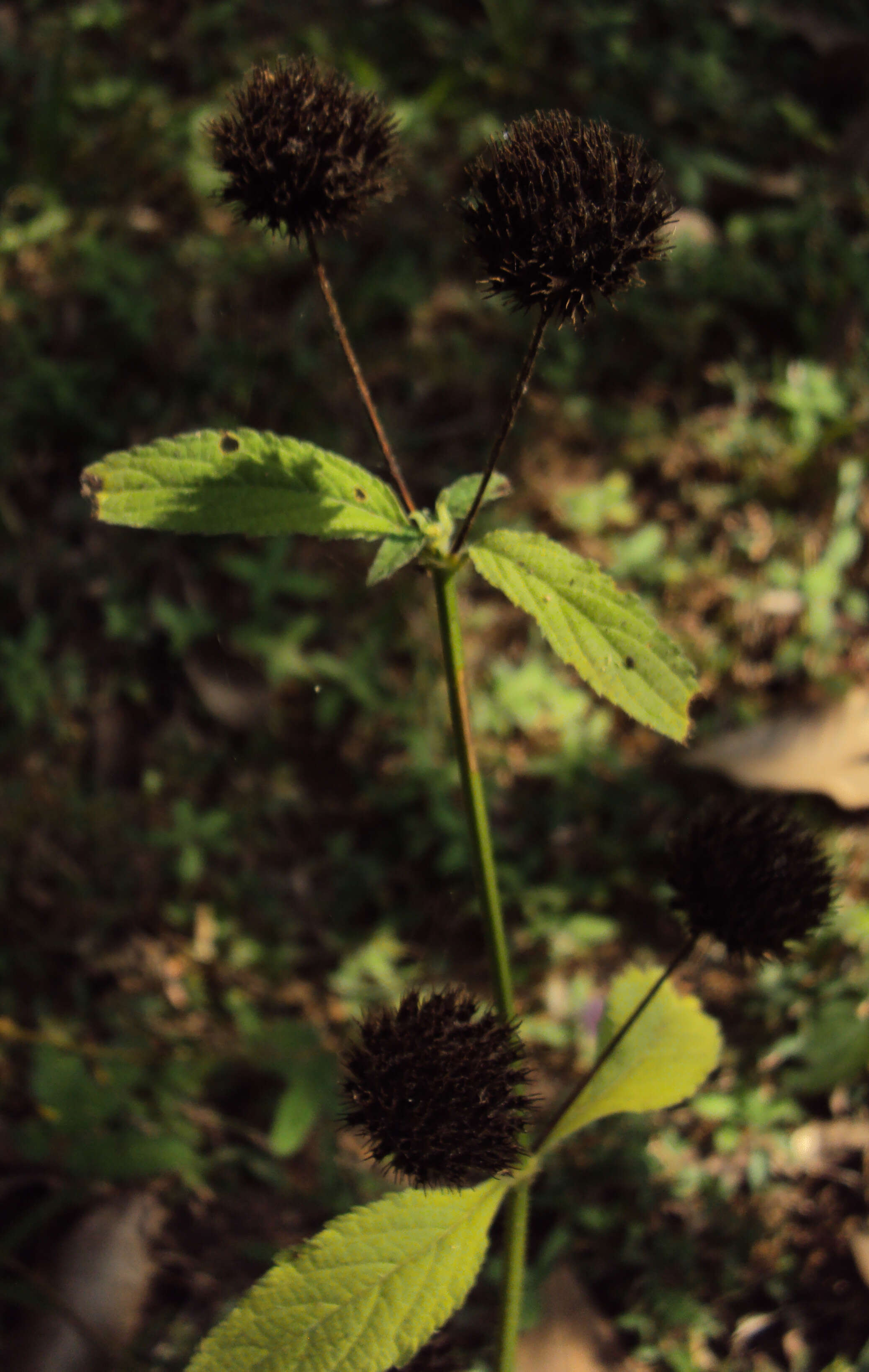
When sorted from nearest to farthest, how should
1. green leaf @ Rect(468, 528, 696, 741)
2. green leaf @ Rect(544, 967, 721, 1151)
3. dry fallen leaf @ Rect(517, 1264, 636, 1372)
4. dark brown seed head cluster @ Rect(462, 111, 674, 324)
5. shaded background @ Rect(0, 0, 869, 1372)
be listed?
dark brown seed head cluster @ Rect(462, 111, 674, 324)
green leaf @ Rect(468, 528, 696, 741)
green leaf @ Rect(544, 967, 721, 1151)
dry fallen leaf @ Rect(517, 1264, 636, 1372)
shaded background @ Rect(0, 0, 869, 1372)

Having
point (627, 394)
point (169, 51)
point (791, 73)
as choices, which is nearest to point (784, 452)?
point (627, 394)

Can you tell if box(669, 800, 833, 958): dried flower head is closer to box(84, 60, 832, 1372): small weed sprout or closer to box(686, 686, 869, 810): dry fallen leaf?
box(84, 60, 832, 1372): small weed sprout

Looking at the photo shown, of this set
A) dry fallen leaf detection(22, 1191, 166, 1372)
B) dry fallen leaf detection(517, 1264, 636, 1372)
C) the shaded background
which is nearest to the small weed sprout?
dry fallen leaf detection(517, 1264, 636, 1372)

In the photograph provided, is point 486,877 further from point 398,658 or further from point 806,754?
point 398,658

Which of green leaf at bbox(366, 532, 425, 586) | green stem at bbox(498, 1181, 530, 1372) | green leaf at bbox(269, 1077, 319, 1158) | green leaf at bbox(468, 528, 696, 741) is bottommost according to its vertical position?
green stem at bbox(498, 1181, 530, 1372)

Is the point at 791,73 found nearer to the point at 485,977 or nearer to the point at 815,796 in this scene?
the point at 815,796

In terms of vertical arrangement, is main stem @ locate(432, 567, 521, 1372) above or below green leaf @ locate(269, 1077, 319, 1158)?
below

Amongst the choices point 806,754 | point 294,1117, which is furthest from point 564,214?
point 806,754

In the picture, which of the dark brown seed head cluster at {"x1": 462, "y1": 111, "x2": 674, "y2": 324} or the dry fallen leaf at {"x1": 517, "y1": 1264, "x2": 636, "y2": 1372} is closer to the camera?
the dark brown seed head cluster at {"x1": 462, "y1": 111, "x2": 674, "y2": 324}
